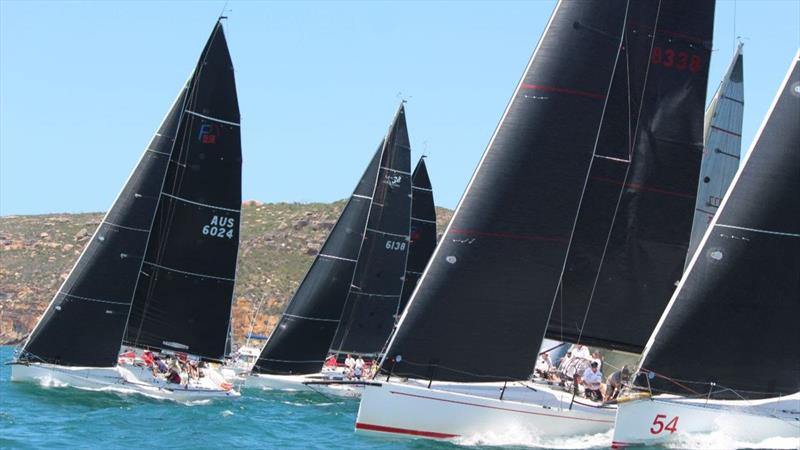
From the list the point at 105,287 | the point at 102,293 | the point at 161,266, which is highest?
the point at 161,266

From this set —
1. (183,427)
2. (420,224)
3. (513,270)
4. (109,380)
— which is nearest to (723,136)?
(513,270)

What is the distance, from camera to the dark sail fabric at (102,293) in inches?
1428

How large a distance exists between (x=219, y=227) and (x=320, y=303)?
9548mm

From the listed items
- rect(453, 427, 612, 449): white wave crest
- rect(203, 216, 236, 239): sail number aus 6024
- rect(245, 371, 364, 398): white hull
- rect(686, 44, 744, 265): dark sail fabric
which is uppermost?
rect(686, 44, 744, 265): dark sail fabric

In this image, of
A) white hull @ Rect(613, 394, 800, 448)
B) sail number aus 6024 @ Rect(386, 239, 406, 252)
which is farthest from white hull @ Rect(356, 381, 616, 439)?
sail number aus 6024 @ Rect(386, 239, 406, 252)

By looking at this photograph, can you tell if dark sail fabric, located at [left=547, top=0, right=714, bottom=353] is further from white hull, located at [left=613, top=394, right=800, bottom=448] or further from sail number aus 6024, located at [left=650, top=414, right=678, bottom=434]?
sail number aus 6024, located at [left=650, top=414, right=678, bottom=434]

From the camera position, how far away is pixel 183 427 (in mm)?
29422

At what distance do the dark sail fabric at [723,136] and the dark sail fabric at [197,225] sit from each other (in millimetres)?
12413

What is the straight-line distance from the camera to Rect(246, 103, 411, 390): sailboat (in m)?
45.3

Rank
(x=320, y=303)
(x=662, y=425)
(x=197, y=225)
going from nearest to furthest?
(x=662, y=425) → (x=197, y=225) → (x=320, y=303)

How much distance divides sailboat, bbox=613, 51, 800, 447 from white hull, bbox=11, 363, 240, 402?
568 inches

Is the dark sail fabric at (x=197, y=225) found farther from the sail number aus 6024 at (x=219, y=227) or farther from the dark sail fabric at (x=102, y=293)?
the dark sail fabric at (x=102, y=293)

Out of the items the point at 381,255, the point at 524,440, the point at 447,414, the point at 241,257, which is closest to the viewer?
the point at 447,414

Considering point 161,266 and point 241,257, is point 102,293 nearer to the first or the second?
point 161,266
